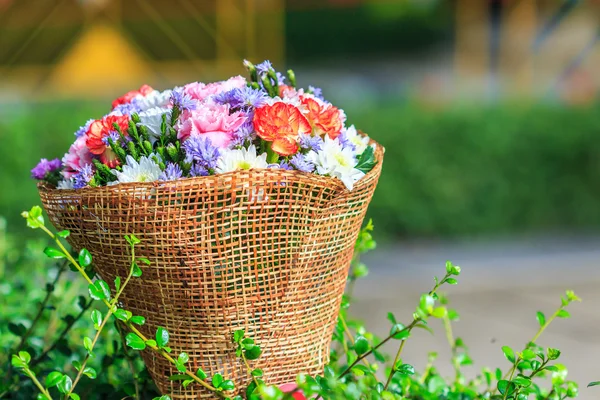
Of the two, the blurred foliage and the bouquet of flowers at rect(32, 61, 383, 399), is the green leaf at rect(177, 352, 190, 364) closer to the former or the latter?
the bouquet of flowers at rect(32, 61, 383, 399)

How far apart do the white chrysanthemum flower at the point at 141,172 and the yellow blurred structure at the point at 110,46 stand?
21.6ft

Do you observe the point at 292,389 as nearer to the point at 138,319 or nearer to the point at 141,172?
the point at 138,319

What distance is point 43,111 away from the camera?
6160mm

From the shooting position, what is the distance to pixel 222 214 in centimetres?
129

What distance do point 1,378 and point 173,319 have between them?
0.69 m

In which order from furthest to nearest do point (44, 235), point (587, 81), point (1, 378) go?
point (587, 81), point (44, 235), point (1, 378)

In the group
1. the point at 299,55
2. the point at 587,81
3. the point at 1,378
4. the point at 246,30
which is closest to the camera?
the point at 1,378

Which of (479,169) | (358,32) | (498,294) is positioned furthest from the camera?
(358,32)

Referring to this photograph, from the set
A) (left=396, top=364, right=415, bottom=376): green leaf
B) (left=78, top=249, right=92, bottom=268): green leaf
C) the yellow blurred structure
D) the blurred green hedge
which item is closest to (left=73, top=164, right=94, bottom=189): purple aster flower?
(left=78, top=249, right=92, bottom=268): green leaf

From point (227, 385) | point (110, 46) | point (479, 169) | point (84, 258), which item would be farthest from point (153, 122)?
point (110, 46)

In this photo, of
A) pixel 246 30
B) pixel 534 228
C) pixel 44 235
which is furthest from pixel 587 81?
pixel 44 235

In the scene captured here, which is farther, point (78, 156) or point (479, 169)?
point (479, 169)

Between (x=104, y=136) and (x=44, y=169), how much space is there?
0.74ft

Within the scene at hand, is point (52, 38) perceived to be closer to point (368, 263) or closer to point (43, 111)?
point (43, 111)
